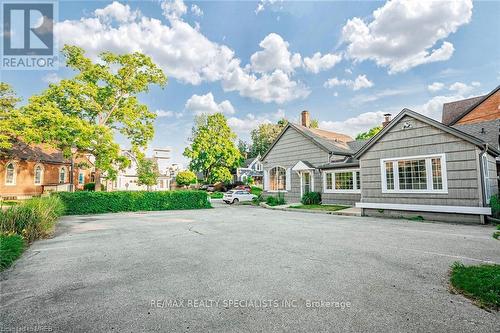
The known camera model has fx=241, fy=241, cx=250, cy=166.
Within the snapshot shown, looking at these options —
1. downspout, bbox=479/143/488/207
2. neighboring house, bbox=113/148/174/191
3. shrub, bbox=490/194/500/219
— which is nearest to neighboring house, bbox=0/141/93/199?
neighboring house, bbox=113/148/174/191

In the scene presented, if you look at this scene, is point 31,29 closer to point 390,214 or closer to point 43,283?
point 43,283

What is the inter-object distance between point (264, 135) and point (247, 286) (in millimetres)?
60394

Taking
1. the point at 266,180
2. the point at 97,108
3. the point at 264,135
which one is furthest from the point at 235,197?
the point at 264,135

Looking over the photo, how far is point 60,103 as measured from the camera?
64.0 ft

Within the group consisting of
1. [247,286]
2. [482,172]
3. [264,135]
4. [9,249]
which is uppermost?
[264,135]

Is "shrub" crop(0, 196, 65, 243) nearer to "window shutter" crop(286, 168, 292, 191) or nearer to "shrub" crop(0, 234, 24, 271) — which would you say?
"shrub" crop(0, 234, 24, 271)

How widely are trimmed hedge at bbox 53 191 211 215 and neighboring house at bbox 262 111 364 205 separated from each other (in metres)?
7.27

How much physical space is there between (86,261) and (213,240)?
3.43 m

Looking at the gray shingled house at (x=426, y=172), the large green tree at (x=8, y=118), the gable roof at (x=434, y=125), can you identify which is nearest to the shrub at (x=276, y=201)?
the gray shingled house at (x=426, y=172)

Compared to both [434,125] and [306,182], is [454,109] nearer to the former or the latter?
[306,182]

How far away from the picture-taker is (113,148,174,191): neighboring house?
43.5 meters

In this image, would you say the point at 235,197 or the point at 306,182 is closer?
the point at 306,182

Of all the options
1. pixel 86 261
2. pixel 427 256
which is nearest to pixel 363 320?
pixel 427 256

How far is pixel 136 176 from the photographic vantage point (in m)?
43.2
